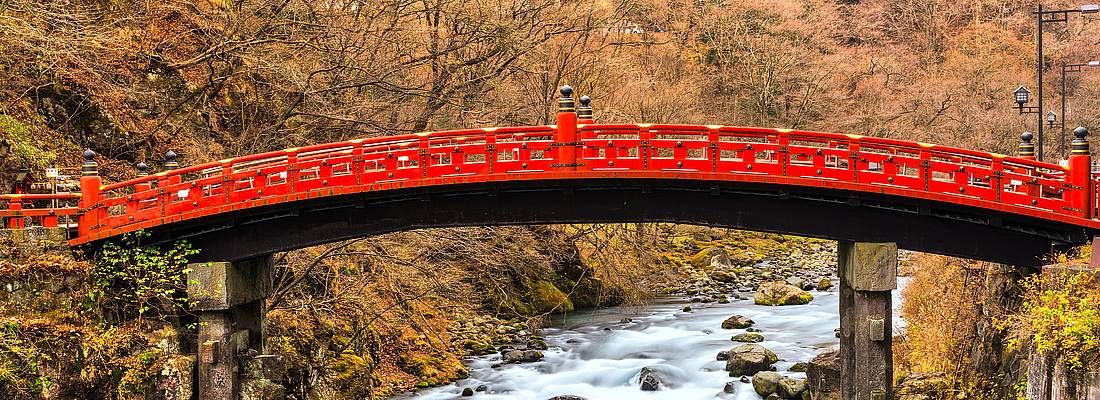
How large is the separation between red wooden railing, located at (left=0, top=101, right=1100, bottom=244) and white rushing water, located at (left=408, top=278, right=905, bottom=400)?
769cm

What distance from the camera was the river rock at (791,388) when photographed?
73.7ft

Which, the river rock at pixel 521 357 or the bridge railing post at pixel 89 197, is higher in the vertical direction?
the bridge railing post at pixel 89 197

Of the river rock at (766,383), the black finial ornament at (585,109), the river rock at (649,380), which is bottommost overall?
the river rock at (649,380)

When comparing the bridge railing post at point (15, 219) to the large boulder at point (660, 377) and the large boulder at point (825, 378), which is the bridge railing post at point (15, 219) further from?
the large boulder at point (825, 378)

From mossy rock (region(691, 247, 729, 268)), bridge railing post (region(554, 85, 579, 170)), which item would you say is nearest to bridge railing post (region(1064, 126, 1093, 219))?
bridge railing post (region(554, 85, 579, 170))

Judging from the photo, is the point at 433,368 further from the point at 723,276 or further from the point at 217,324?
the point at 723,276

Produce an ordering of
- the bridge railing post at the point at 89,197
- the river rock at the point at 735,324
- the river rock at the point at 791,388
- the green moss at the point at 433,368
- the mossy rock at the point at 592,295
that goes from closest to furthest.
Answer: the bridge railing post at the point at 89,197 < the river rock at the point at 791,388 < the green moss at the point at 433,368 < the river rock at the point at 735,324 < the mossy rock at the point at 592,295

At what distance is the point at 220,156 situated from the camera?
23.9 metres

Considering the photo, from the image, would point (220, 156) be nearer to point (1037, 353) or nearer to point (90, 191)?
point (90, 191)

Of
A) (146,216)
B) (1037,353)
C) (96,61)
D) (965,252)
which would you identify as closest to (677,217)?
(965,252)

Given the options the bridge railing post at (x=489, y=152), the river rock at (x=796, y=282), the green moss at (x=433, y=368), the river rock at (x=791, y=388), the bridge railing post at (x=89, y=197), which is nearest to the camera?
the bridge railing post at (x=89, y=197)

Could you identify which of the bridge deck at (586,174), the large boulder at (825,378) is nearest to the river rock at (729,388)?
the large boulder at (825,378)

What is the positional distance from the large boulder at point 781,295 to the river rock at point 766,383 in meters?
9.71

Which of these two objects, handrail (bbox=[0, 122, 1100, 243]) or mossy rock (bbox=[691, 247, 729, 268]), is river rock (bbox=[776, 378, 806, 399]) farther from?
mossy rock (bbox=[691, 247, 729, 268])
